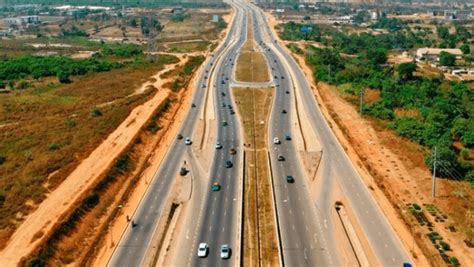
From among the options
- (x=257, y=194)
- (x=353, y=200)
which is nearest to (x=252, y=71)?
(x=257, y=194)

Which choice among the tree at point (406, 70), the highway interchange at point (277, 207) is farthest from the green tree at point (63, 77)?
the tree at point (406, 70)

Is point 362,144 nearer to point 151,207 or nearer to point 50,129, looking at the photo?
point 151,207

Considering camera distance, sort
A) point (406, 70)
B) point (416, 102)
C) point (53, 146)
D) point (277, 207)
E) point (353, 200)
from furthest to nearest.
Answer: point (406, 70) → point (416, 102) → point (53, 146) → point (353, 200) → point (277, 207)

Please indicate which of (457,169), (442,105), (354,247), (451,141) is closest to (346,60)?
(442,105)

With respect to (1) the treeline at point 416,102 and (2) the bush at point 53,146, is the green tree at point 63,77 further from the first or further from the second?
(1) the treeline at point 416,102

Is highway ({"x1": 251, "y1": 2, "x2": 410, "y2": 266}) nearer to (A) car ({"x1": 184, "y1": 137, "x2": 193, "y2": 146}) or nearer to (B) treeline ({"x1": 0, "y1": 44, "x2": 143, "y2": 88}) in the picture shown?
(A) car ({"x1": 184, "y1": 137, "x2": 193, "y2": 146})

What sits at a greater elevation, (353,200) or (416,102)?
(416,102)

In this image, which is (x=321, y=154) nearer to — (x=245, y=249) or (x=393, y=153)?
(x=393, y=153)
